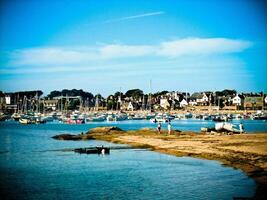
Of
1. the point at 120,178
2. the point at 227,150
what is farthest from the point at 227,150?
the point at 120,178

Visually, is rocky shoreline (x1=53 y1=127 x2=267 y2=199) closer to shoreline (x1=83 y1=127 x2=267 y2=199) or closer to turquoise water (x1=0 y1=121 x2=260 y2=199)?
shoreline (x1=83 y1=127 x2=267 y2=199)

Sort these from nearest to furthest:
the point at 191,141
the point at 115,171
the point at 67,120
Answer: the point at 115,171 < the point at 191,141 < the point at 67,120

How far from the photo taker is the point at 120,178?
93.5 ft

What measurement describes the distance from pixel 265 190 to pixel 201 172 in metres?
7.97

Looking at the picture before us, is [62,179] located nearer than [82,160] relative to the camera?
Yes

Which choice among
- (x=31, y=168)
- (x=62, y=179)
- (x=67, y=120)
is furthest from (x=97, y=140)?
(x=67, y=120)

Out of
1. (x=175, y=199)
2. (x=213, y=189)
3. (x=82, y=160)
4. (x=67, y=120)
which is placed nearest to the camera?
(x=175, y=199)

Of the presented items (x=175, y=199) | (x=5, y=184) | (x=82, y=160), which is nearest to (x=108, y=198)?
(x=175, y=199)

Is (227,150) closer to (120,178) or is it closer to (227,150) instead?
(227,150)

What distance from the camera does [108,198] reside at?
22312 mm

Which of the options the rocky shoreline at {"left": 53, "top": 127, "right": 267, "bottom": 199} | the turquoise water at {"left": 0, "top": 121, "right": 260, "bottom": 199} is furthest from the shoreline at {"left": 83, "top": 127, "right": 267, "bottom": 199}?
the turquoise water at {"left": 0, "top": 121, "right": 260, "bottom": 199}

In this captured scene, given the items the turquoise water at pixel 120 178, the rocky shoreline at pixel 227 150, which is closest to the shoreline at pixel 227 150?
the rocky shoreline at pixel 227 150

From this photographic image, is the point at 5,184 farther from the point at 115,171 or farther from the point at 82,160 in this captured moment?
the point at 82,160

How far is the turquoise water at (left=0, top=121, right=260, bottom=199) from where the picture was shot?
2332 cm
